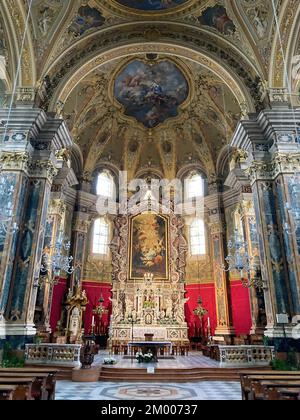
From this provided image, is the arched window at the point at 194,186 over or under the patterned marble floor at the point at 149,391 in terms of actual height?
over

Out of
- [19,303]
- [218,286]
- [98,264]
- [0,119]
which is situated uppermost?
[0,119]

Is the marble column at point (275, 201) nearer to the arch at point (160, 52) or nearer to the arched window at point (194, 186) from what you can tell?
the arch at point (160, 52)

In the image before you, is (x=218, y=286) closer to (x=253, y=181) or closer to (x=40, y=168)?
(x=253, y=181)

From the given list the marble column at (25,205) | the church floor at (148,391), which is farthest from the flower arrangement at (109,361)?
the marble column at (25,205)

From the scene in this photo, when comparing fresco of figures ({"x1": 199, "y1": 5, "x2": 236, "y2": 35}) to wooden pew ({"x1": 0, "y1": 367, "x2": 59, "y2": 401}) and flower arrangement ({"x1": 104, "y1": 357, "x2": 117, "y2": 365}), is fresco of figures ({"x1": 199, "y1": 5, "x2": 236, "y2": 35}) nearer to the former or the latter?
flower arrangement ({"x1": 104, "y1": 357, "x2": 117, "y2": 365})

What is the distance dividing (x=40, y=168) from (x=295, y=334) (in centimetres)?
963

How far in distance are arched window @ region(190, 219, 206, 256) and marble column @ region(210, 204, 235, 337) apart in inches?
37.0

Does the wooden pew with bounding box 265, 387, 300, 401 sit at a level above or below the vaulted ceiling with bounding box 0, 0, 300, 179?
below

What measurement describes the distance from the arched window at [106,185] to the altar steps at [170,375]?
11.5m

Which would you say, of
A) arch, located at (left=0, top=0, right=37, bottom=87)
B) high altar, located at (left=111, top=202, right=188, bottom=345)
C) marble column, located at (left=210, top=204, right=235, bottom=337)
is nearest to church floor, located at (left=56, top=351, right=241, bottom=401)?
marble column, located at (left=210, top=204, right=235, bottom=337)

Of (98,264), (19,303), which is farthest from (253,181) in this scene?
(98,264)

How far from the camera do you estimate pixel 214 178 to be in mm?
18688

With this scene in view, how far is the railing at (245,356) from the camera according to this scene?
382 inches

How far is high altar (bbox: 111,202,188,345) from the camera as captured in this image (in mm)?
16141
